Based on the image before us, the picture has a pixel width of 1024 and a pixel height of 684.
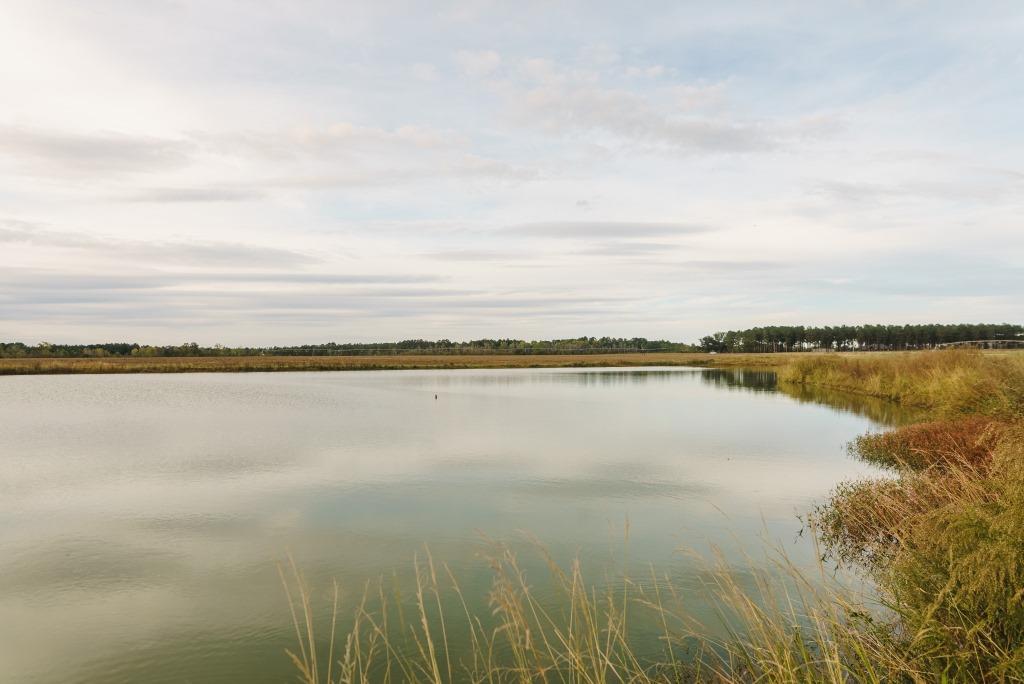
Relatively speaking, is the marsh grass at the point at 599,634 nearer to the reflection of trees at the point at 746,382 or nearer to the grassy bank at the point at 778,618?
the grassy bank at the point at 778,618

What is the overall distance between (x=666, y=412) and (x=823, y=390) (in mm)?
22313

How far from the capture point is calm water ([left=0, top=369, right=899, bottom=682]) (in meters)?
9.08

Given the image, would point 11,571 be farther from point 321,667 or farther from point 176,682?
point 321,667

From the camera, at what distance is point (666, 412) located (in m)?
35.5

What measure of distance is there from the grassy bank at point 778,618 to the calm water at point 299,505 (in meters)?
1.03

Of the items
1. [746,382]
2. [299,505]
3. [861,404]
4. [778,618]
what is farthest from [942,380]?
[746,382]

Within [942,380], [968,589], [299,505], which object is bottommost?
[299,505]

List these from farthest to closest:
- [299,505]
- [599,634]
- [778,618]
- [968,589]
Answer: [299,505]
[599,634]
[778,618]
[968,589]

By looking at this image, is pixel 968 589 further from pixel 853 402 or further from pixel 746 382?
pixel 746 382

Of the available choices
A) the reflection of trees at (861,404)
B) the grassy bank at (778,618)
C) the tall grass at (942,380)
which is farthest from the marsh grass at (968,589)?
the reflection of trees at (861,404)

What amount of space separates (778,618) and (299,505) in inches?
475

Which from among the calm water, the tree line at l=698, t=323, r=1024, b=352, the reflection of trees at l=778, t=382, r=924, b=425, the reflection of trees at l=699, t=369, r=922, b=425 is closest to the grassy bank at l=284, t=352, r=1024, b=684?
the calm water

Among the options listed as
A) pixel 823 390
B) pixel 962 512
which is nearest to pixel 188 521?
pixel 962 512

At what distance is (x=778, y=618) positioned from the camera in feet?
22.7
